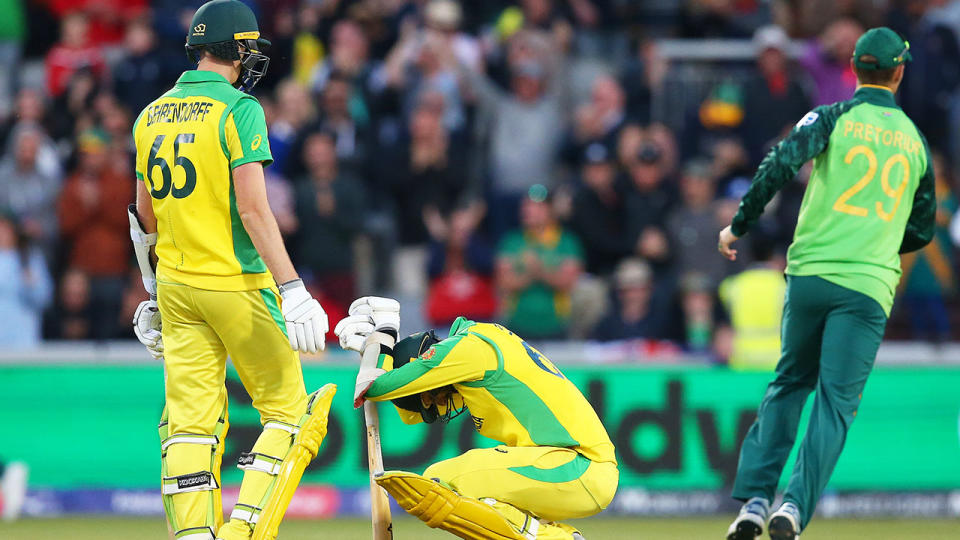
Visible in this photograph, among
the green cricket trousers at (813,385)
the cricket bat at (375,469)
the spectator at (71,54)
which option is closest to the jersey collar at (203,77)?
the cricket bat at (375,469)

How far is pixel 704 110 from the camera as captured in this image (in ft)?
46.9

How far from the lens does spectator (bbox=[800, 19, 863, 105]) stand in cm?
1423

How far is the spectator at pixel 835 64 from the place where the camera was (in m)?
14.2

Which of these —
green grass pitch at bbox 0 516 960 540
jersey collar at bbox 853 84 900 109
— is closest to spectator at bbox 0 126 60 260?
green grass pitch at bbox 0 516 960 540

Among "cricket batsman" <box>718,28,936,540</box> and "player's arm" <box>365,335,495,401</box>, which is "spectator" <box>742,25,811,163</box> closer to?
"cricket batsman" <box>718,28,936,540</box>

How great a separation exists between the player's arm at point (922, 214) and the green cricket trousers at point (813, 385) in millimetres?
582

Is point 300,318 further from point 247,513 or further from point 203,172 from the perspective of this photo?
point 247,513

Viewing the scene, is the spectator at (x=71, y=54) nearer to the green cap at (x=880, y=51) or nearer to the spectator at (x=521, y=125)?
the spectator at (x=521, y=125)

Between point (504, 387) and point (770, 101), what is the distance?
786 cm

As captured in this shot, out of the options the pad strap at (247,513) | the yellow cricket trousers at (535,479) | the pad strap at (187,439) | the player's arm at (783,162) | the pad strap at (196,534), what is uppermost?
the player's arm at (783,162)

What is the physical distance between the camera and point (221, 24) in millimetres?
6824

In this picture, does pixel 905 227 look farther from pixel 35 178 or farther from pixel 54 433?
pixel 35 178

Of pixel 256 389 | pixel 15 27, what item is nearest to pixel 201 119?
A: pixel 256 389

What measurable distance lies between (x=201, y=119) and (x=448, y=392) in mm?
1695
